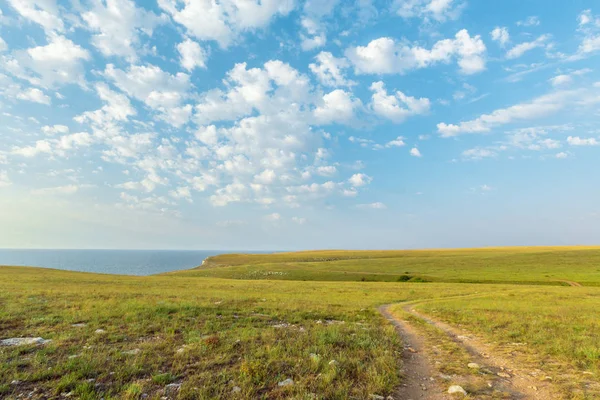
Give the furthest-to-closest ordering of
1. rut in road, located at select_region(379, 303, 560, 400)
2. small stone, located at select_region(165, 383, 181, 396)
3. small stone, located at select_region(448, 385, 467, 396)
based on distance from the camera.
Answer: rut in road, located at select_region(379, 303, 560, 400) → small stone, located at select_region(448, 385, 467, 396) → small stone, located at select_region(165, 383, 181, 396)

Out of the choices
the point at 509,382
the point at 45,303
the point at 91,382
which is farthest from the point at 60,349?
the point at 509,382

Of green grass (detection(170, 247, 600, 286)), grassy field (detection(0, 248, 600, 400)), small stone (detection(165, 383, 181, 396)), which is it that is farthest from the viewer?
green grass (detection(170, 247, 600, 286))

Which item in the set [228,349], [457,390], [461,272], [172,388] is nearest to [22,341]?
[228,349]

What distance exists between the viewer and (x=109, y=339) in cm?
1151

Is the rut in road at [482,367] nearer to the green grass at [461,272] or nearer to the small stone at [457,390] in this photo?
the small stone at [457,390]

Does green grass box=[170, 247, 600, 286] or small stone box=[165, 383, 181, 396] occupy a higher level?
small stone box=[165, 383, 181, 396]

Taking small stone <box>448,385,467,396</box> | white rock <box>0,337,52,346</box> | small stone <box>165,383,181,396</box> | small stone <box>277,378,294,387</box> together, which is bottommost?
small stone <box>448,385,467,396</box>

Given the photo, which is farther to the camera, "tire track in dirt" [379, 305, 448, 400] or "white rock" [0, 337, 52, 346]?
"white rock" [0, 337, 52, 346]

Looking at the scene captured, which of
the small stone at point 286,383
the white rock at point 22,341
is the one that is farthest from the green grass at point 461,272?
the white rock at point 22,341

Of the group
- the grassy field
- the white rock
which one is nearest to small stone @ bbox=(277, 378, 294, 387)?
the grassy field

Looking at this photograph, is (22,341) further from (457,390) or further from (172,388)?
(457,390)

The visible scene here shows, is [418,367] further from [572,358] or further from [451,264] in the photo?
[451,264]

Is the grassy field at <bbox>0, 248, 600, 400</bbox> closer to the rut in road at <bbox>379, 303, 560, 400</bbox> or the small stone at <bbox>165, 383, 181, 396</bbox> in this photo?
the small stone at <bbox>165, 383, 181, 396</bbox>

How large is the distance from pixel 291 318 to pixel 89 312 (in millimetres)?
10846
